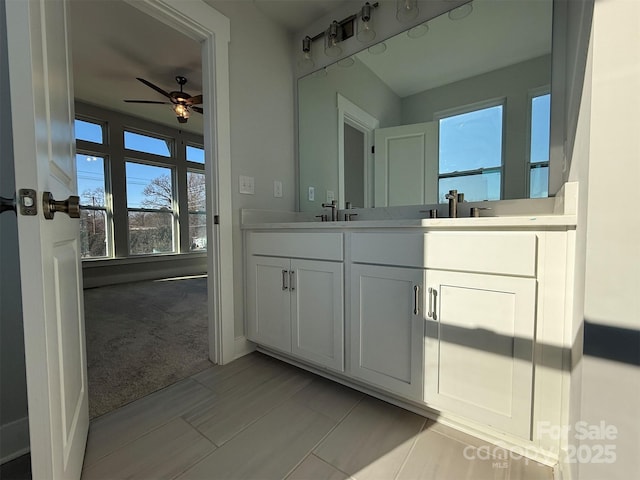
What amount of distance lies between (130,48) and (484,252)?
363 cm

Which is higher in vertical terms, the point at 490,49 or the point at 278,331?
the point at 490,49

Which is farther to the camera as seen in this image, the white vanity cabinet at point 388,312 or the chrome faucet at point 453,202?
the chrome faucet at point 453,202

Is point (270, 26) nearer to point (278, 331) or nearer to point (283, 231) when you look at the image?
point (283, 231)

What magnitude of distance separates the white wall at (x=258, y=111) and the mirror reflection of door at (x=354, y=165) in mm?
452

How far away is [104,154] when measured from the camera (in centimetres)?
430

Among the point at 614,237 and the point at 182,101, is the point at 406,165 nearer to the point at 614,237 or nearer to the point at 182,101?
the point at 614,237

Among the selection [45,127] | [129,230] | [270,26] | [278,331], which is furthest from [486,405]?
[129,230]

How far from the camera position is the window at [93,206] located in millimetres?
4156

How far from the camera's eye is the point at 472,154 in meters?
1.52

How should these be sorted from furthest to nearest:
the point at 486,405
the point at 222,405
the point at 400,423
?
the point at 222,405, the point at 400,423, the point at 486,405

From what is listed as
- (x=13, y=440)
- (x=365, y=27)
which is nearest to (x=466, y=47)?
(x=365, y=27)

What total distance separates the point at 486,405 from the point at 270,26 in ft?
8.41

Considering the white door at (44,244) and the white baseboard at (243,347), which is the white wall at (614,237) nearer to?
the white door at (44,244)

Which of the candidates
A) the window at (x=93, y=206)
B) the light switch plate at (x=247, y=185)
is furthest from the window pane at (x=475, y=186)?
the window at (x=93, y=206)
